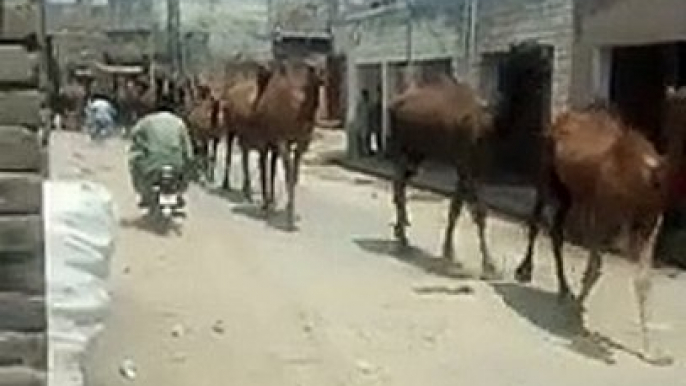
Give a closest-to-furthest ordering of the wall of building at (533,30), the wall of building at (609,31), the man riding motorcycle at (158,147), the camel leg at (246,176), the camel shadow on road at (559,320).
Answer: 1. the camel shadow on road at (559,320)
2. the wall of building at (609,31)
3. the man riding motorcycle at (158,147)
4. the wall of building at (533,30)
5. the camel leg at (246,176)

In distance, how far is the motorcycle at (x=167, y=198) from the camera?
15.3 metres

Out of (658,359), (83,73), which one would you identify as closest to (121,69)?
(83,73)

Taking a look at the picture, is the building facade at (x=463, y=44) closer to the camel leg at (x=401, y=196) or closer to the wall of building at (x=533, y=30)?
the wall of building at (x=533, y=30)

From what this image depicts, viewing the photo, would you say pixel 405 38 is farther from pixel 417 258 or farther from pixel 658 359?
pixel 658 359

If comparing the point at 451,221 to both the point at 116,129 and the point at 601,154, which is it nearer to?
the point at 601,154

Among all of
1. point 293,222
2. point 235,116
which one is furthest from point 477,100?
point 235,116

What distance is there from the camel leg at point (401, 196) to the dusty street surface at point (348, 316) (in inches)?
9.7

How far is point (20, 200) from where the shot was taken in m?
3.93

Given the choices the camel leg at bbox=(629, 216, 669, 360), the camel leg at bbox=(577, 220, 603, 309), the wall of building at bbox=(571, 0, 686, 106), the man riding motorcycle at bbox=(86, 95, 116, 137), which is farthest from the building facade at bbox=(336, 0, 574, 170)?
the man riding motorcycle at bbox=(86, 95, 116, 137)

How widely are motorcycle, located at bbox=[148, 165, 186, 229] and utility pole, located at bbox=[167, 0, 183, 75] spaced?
24.6m

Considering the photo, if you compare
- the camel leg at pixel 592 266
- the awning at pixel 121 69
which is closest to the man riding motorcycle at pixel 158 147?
the camel leg at pixel 592 266

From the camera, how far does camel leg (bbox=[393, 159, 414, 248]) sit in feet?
45.6

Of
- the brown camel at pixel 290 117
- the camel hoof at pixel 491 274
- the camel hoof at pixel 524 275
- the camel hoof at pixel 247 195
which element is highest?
the brown camel at pixel 290 117

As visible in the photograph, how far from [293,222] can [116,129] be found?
2515 cm
